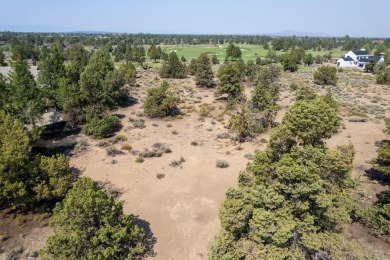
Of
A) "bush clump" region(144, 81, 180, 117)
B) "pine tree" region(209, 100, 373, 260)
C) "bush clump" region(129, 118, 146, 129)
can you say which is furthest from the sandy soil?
"pine tree" region(209, 100, 373, 260)

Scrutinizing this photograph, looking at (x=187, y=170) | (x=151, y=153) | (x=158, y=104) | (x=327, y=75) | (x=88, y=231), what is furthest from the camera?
(x=327, y=75)

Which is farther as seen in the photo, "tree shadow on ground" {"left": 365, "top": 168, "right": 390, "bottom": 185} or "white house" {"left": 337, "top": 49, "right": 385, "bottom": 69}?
"white house" {"left": 337, "top": 49, "right": 385, "bottom": 69}

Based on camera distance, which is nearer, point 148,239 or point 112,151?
point 148,239

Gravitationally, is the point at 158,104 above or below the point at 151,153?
above

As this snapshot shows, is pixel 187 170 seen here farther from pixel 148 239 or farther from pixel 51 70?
pixel 51 70

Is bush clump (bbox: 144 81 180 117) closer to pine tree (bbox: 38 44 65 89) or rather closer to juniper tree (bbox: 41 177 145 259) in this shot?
pine tree (bbox: 38 44 65 89)

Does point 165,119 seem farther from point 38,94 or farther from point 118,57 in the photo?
point 118,57

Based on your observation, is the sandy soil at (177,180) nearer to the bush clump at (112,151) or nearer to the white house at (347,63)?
the bush clump at (112,151)

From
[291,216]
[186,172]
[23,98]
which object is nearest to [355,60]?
[186,172]

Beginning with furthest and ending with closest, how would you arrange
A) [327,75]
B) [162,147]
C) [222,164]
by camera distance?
[327,75] → [162,147] → [222,164]
